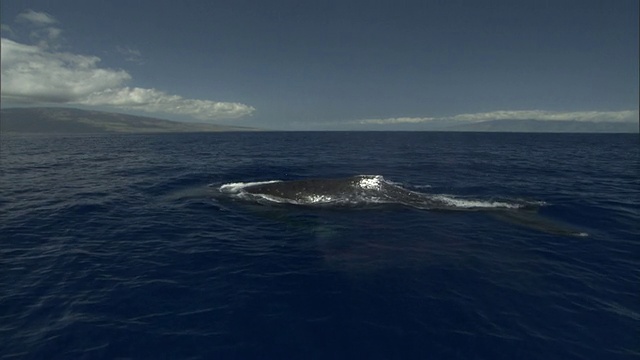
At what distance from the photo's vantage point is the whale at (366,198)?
25734mm

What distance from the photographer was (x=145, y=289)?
45.2ft

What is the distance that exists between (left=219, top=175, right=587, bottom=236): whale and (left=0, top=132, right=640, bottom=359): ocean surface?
0.20 m

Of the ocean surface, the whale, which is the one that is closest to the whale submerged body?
the whale

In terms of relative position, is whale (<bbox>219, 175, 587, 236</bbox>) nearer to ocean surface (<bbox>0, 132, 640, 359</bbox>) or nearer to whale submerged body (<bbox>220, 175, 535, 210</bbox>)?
whale submerged body (<bbox>220, 175, 535, 210</bbox>)

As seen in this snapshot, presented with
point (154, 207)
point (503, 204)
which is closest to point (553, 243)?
point (503, 204)

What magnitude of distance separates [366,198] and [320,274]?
12394mm

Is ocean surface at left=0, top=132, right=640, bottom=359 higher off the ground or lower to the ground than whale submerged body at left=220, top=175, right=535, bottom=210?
lower

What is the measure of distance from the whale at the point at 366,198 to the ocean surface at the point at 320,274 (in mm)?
197

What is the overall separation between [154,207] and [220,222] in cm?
713

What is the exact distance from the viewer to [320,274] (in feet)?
50.2

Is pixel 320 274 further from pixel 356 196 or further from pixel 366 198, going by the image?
pixel 366 198

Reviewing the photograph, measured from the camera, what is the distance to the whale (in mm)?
25734

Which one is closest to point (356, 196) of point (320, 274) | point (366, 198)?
point (366, 198)

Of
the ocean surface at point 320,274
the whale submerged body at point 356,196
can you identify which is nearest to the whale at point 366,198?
the whale submerged body at point 356,196
